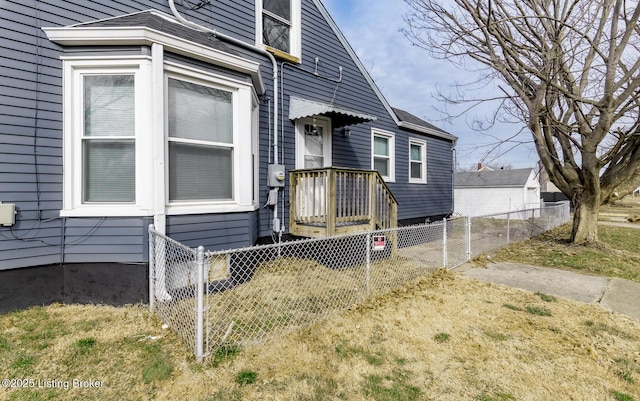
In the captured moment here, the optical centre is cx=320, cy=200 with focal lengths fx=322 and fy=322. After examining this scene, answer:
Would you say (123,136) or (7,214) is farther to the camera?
(123,136)

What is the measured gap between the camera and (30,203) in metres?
3.89

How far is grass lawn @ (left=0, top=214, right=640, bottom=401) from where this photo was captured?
2.51m

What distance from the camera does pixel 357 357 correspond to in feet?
9.85

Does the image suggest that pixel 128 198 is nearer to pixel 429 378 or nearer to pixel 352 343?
pixel 352 343

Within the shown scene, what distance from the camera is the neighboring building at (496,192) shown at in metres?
20.8

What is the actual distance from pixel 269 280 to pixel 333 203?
169 centimetres

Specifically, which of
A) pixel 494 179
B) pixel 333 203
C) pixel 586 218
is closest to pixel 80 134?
pixel 333 203

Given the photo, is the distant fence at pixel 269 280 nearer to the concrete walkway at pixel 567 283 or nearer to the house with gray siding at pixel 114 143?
the house with gray siding at pixel 114 143

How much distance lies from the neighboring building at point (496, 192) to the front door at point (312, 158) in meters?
16.5

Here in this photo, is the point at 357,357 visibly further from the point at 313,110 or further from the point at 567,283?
the point at 313,110

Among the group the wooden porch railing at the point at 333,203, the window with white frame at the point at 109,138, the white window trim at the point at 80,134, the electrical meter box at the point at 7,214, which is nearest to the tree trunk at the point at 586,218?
the wooden porch railing at the point at 333,203

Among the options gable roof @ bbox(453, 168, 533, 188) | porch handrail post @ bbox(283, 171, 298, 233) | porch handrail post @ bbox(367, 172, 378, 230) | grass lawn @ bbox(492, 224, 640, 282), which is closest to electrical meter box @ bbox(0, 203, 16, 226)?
porch handrail post @ bbox(283, 171, 298, 233)

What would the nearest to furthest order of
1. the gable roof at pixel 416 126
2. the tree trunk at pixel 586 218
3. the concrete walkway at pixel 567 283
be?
the concrete walkway at pixel 567 283 < the tree trunk at pixel 586 218 < the gable roof at pixel 416 126

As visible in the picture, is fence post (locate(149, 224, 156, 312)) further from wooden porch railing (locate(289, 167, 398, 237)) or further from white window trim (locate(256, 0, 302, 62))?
white window trim (locate(256, 0, 302, 62))
